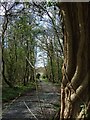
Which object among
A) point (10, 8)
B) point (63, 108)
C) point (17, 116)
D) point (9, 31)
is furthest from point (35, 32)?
point (63, 108)

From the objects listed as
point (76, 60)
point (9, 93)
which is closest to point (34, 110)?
point (76, 60)

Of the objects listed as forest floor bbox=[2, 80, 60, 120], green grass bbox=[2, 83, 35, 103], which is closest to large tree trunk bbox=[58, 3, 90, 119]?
forest floor bbox=[2, 80, 60, 120]

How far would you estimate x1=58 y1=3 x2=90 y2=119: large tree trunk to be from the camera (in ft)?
11.6

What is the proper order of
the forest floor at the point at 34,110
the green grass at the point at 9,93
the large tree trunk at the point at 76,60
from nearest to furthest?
the large tree trunk at the point at 76,60 < the forest floor at the point at 34,110 < the green grass at the point at 9,93

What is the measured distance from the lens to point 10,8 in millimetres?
12727

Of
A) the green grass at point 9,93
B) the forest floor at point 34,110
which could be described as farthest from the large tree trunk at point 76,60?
the green grass at point 9,93

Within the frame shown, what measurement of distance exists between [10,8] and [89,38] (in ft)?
31.6

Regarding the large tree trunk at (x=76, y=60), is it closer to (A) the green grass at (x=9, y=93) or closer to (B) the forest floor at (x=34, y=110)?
(B) the forest floor at (x=34, y=110)

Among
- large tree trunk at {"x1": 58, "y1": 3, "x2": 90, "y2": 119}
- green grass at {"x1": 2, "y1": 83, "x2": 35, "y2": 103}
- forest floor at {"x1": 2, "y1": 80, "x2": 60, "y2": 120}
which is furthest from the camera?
green grass at {"x1": 2, "y1": 83, "x2": 35, "y2": 103}

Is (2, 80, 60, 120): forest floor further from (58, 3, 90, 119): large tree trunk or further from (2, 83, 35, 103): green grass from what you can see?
(2, 83, 35, 103): green grass

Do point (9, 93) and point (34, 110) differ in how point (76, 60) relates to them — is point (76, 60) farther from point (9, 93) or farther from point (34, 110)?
point (9, 93)

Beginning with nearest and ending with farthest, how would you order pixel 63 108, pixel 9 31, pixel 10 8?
1. pixel 63 108
2. pixel 10 8
3. pixel 9 31

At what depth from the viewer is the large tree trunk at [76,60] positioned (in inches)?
140

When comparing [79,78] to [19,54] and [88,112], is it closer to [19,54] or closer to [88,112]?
[88,112]
